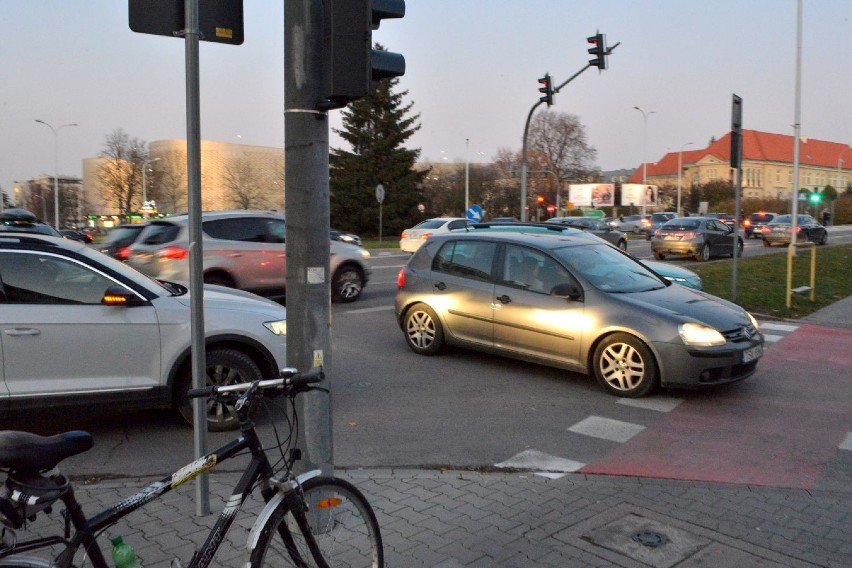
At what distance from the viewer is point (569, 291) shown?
7961 millimetres

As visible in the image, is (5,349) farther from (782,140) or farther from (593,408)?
(782,140)

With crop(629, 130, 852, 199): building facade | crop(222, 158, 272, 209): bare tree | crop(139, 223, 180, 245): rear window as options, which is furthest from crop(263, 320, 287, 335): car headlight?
crop(629, 130, 852, 199): building facade

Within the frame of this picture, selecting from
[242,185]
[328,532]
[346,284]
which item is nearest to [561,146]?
[242,185]

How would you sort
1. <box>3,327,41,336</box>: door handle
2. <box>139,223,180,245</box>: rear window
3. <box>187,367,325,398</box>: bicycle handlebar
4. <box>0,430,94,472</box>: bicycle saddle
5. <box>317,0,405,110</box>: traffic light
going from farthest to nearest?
1. <box>139,223,180,245</box>: rear window
2. <box>3,327,41,336</box>: door handle
3. <box>317,0,405,110</box>: traffic light
4. <box>187,367,325,398</box>: bicycle handlebar
5. <box>0,430,94,472</box>: bicycle saddle

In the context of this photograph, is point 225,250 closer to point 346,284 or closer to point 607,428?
point 346,284

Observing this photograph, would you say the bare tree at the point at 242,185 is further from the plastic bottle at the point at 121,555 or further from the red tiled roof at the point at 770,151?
the red tiled roof at the point at 770,151

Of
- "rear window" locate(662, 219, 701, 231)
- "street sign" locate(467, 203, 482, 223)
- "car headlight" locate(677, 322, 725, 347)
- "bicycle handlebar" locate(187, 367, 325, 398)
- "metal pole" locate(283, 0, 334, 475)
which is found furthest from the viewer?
"street sign" locate(467, 203, 482, 223)

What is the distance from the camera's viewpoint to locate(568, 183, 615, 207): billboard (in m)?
74.1

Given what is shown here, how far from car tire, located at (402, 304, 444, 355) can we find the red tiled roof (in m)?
118

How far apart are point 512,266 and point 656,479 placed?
3.75 m

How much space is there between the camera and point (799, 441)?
629cm

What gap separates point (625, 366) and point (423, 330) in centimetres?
280

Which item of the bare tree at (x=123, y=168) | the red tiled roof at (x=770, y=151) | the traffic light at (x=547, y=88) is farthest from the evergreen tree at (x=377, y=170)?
the red tiled roof at (x=770, y=151)

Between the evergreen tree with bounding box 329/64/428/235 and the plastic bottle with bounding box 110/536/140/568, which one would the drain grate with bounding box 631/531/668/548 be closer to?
the plastic bottle with bounding box 110/536/140/568
